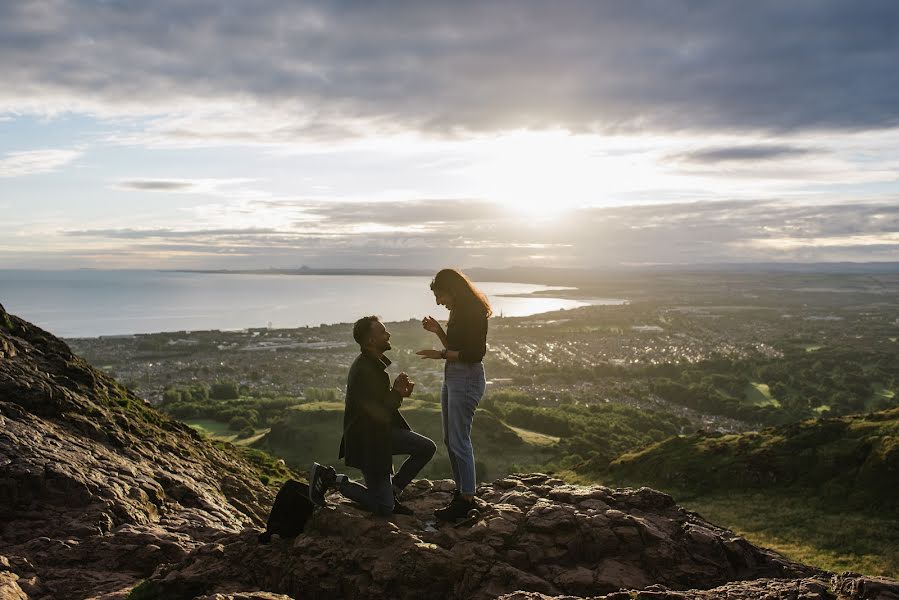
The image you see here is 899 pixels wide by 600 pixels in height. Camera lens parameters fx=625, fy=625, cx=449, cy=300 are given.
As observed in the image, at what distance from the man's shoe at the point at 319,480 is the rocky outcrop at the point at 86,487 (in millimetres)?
Result: 2827

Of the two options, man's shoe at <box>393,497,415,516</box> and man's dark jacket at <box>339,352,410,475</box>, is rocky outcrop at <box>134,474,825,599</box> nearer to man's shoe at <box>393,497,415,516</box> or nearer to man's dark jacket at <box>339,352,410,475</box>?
man's shoe at <box>393,497,415,516</box>

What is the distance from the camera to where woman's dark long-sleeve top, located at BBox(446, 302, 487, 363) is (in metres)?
9.19

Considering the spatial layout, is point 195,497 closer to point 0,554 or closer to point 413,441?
point 0,554

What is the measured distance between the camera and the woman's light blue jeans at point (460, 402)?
30.7 ft


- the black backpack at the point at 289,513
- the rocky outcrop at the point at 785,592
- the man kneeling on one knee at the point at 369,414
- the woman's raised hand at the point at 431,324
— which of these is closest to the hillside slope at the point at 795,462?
the rocky outcrop at the point at 785,592

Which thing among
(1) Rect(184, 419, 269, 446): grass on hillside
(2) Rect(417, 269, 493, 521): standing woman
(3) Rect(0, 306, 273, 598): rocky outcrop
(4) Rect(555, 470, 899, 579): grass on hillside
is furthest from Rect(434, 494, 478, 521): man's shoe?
(1) Rect(184, 419, 269, 446): grass on hillside

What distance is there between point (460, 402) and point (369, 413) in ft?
4.53

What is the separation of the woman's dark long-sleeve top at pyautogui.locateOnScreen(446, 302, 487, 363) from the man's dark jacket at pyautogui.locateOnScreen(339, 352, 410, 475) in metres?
1.20

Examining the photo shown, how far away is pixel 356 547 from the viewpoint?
9273 mm

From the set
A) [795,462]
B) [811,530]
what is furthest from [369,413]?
[795,462]

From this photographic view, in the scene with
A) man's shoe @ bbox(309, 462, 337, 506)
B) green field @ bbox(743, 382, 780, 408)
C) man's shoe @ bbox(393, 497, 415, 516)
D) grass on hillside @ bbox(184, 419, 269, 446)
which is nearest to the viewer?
man's shoe @ bbox(309, 462, 337, 506)

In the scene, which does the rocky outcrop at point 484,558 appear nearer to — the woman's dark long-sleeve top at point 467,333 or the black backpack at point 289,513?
the black backpack at point 289,513

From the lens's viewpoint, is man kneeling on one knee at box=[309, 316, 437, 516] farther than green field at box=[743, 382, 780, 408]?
No

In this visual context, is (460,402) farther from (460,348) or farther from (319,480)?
(319,480)
